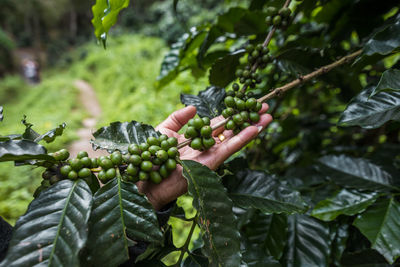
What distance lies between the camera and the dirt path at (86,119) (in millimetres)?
5086

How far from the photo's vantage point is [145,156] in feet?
2.27

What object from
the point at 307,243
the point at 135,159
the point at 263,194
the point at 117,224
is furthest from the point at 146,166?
the point at 307,243

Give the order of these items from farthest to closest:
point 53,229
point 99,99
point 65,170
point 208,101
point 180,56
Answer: point 99,99
point 180,56
point 208,101
point 65,170
point 53,229

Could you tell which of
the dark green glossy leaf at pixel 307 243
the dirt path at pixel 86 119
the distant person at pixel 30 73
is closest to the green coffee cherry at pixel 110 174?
the dark green glossy leaf at pixel 307 243

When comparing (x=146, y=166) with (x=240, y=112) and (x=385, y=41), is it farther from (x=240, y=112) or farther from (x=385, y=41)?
(x=385, y=41)

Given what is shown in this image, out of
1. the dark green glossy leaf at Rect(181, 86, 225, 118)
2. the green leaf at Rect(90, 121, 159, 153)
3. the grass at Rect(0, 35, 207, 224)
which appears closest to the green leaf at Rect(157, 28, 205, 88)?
the dark green glossy leaf at Rect(181, 86, 225, 118)

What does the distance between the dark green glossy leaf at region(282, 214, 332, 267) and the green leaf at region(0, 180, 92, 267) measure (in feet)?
2.37

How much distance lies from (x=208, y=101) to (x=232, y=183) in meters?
0.33

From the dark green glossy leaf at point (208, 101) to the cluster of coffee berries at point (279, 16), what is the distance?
319 millimetres

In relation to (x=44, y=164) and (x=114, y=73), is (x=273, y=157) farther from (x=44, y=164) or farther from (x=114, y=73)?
(x=114, y=73)

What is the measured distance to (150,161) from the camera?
72 centimetres

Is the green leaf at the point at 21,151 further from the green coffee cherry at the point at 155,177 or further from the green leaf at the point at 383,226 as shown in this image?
the green leaf at the point at 383,226

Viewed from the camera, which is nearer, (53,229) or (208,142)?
(53,229)

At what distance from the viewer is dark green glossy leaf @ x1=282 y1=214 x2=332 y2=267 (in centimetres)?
87
